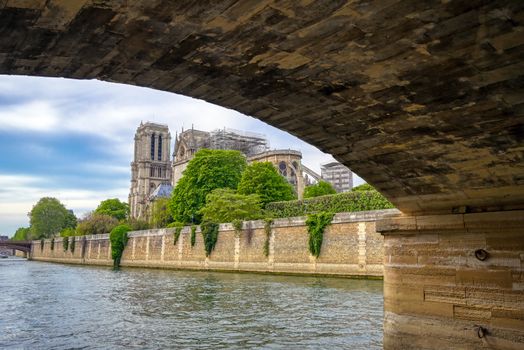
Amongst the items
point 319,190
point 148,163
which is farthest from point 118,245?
point 148,163

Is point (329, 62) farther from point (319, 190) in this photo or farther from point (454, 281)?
point (319, 190)

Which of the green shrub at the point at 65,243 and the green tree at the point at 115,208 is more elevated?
the green tree at the point at 115,208

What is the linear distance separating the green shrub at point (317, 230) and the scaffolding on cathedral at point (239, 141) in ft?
186

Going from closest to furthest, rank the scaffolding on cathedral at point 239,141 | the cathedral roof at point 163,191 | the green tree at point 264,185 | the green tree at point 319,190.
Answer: the green tree at point 264,185 < the green tree at point 319,190 < the scaffolding on cathedral at point 239,141 < the cathedral roof at point 163,191

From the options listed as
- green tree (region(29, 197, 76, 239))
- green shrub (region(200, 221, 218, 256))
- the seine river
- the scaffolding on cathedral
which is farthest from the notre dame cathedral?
the seine river

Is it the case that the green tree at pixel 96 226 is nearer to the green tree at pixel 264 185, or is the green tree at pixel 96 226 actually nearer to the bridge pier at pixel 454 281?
the green tree at pixel 264 185

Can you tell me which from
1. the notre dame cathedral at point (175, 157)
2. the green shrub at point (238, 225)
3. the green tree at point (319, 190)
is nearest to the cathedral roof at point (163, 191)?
the notre dame cathedral at point (175, 157)

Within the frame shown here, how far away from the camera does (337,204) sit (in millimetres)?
37438

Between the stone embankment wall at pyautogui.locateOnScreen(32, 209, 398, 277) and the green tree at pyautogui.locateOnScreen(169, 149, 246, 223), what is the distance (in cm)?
643

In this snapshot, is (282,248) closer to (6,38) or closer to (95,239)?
(6,38)

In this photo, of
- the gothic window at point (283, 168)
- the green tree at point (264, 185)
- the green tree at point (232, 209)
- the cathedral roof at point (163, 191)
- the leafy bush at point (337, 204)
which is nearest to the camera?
the leafy bush at point (337, 204)

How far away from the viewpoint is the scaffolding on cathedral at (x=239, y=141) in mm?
88875

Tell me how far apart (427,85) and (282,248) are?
30.1 m

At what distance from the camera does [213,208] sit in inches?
1791
